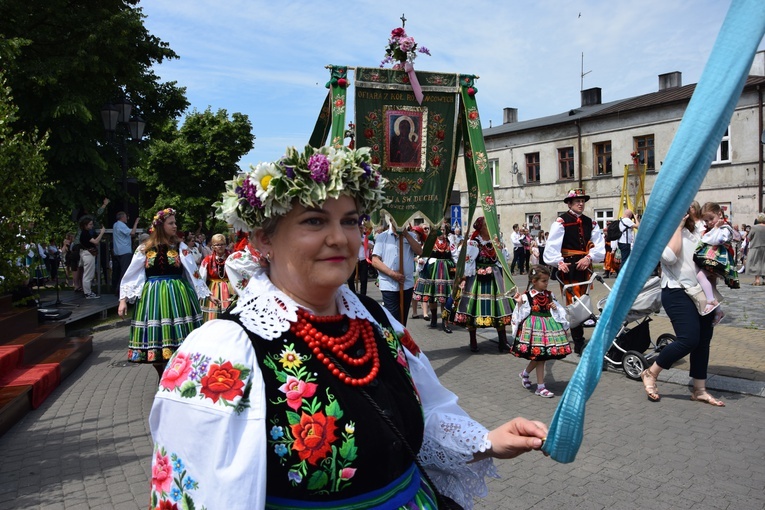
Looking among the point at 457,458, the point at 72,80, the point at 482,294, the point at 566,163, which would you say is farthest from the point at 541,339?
the point at 566,163

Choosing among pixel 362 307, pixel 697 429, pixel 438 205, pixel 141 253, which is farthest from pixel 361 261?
pixel 362 307

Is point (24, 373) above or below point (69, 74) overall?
below

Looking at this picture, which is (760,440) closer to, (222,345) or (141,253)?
(222,345)

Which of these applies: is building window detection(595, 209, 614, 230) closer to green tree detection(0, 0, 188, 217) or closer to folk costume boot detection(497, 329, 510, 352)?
folk costume boot detection(497, 329, 510, 352)

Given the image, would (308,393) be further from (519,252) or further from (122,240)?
(519,252)

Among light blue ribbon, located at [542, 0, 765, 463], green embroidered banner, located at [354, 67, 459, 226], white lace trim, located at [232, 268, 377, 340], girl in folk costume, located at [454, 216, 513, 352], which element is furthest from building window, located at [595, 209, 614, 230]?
light blue ribbon, located at [542, 0, 765, 463]

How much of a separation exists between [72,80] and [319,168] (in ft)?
48.8

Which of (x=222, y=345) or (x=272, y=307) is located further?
(x=272, y=307)

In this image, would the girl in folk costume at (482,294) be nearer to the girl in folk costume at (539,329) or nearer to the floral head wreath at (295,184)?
the girl in folk costume at (539,329)

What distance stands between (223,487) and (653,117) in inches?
1305

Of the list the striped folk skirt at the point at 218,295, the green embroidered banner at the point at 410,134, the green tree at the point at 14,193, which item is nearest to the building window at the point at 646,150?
the green embroidered banner at the point at 410,134

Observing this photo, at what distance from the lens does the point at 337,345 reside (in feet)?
6.18

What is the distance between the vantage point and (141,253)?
7.50 m

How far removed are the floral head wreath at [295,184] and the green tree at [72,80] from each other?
13547 millimetres
